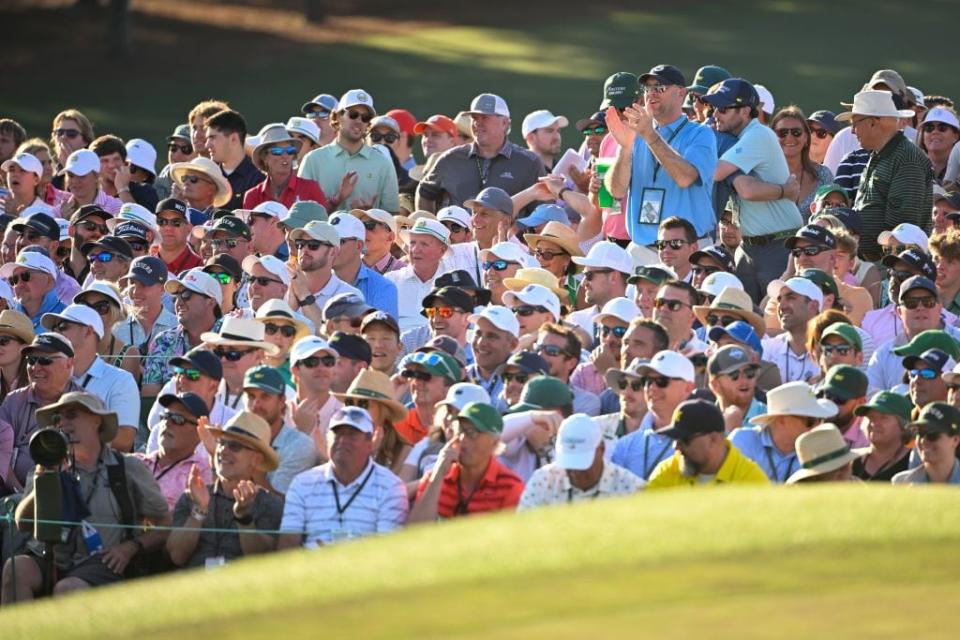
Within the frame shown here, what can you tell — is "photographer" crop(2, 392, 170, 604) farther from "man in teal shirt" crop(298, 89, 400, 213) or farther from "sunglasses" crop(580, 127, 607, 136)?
"sunglasses" crop(580, 127, 607, 136)

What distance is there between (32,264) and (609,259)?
4.33 m

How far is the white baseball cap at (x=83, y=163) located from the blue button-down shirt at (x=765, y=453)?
28.8 ft

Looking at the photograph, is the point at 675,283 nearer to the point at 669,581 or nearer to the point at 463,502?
the point at 463,502

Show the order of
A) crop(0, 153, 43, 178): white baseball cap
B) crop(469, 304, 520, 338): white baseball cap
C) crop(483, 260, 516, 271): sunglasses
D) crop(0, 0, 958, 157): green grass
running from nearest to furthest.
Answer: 1. crop(469, 304, 520, 338): white baseball cap
2. crop(483, 260, 516, 271): sunglasses
3. crop(0, 153, 43, 178): white baseball cap
4. crop(0, 0, 958, 157): green grass

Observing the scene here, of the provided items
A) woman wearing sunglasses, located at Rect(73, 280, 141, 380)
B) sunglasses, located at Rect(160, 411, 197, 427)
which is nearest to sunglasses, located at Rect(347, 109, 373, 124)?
woman wearing sunglasses, located at Rect(73, 280, 141, 380)

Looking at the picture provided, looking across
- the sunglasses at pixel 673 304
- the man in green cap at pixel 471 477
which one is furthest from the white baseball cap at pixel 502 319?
the man in green cap at pixel 471 477

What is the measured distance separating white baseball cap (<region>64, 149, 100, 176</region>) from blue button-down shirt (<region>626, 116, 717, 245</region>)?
5.57 metres

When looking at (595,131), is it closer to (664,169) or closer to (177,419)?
(664,169)

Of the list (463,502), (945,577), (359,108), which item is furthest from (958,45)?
(945,577)

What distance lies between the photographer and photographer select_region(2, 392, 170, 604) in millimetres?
10609

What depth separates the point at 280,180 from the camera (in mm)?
17078

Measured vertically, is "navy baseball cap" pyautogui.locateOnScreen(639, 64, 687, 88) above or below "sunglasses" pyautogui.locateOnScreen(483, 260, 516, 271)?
above

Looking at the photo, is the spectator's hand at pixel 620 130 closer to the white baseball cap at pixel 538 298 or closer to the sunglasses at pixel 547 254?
the sunglasses at pixel 547 254

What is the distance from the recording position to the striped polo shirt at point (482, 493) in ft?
33.5
